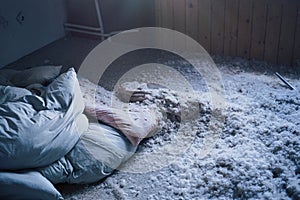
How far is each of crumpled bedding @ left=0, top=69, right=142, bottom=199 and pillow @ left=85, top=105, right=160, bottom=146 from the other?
36mm

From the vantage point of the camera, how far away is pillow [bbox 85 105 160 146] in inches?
80.9

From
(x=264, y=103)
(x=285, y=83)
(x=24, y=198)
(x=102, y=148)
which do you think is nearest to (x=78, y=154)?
(x=102, y=148)

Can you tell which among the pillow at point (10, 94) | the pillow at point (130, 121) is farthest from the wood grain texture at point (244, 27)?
the pillow at point (10, 94)

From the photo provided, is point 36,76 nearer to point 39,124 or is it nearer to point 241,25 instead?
point 39,124

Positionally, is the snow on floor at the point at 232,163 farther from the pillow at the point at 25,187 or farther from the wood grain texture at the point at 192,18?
the wood grain texture at the point at 192,18

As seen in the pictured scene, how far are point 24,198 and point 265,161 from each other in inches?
44.8

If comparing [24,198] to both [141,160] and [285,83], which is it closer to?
[141,160]

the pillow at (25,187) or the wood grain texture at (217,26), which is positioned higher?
the wood grain texture at (217,26)

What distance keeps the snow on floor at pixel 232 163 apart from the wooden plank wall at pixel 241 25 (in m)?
0.77

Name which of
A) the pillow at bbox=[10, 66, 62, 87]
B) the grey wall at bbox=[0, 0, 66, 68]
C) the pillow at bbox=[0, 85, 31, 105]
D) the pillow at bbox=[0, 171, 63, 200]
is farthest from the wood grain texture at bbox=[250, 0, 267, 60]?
the pillow at bbox=[0, 171, 63, 200]

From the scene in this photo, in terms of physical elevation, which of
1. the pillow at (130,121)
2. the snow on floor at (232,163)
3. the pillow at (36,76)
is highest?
the pillow at (36,76)

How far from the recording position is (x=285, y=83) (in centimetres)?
274

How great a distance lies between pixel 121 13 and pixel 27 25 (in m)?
0.95

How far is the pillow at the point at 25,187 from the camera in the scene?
1530mm
